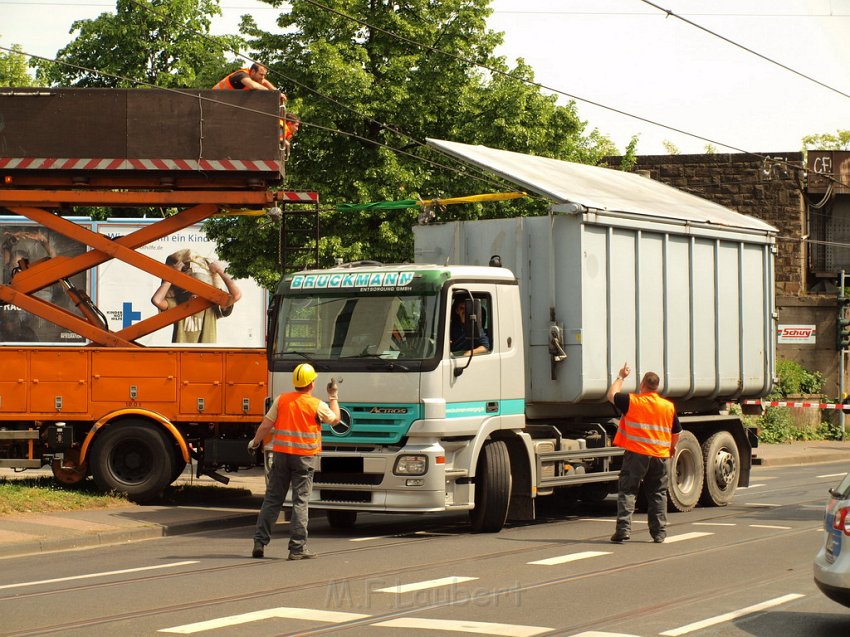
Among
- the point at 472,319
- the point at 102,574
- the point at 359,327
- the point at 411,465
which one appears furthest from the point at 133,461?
the point at 102,574

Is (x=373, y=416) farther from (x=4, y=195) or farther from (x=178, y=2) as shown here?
(x=178, y=2)

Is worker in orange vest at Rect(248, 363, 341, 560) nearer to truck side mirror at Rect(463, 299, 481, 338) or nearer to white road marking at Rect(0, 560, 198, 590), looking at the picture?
white road marking at Rect(0, 560, 198, 590)

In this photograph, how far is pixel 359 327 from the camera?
13680 mm

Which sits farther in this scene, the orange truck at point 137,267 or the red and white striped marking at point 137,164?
the red and white striped marking at point 137,164

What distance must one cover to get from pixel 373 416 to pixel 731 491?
20.2 feet

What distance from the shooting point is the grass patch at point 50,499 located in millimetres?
15234

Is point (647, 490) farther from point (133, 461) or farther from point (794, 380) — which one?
point (794, 380)

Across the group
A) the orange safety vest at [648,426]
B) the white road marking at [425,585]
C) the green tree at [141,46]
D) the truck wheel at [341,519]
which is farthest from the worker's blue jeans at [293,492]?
the green tree at [141,46]

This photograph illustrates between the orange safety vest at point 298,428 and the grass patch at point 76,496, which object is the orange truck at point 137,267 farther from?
the orange safety vest at point 298,428

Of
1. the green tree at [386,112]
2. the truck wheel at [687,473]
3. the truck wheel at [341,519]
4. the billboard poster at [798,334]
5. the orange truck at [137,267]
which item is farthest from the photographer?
the billboard poster at [798,334]

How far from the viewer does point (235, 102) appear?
1742 cm

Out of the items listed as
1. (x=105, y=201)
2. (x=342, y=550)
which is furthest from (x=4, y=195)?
(x=342, y=550)

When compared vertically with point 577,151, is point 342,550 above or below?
below

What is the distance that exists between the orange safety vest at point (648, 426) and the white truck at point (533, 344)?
53.7 inches
